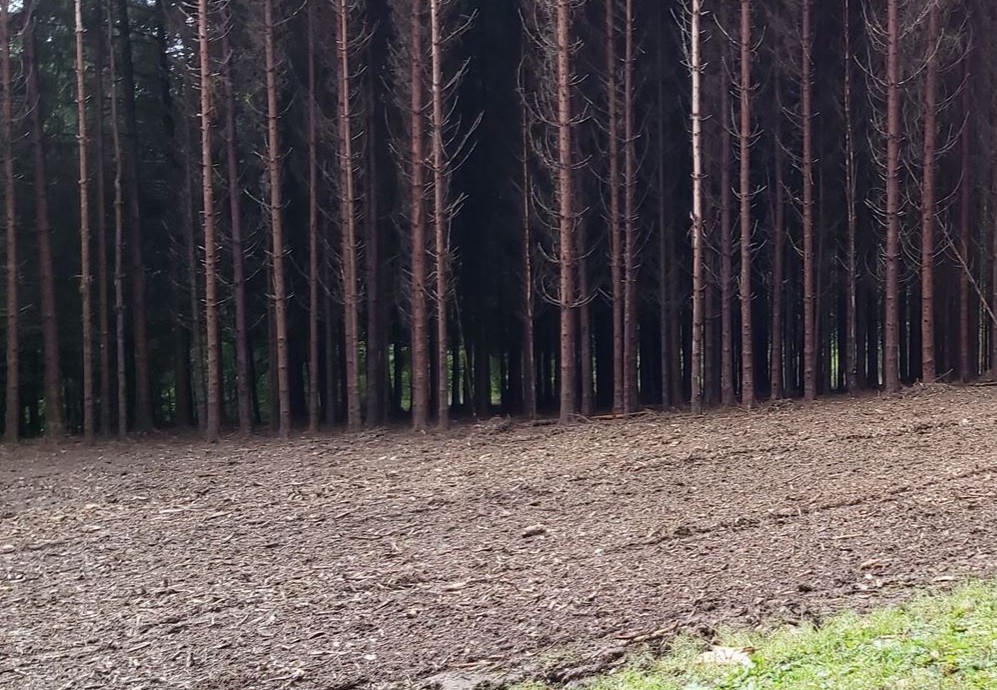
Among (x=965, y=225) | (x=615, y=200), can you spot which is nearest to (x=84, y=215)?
(x=615, y=200)

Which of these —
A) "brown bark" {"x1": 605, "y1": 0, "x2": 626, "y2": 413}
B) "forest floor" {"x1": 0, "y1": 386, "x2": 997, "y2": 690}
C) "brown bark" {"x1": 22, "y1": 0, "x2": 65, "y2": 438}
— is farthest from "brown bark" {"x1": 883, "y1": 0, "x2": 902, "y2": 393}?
"brown bark" {"x1": 22, "y1": 0, "x2": 65, "y2": 438}

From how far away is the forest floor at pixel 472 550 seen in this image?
5.36 m

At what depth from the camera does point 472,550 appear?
23.8 ft

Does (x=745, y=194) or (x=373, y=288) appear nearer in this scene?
(x=745, y=194)

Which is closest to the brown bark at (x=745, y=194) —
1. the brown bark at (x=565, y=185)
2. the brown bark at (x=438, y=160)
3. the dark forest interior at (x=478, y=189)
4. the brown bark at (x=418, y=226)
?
the dark forest interior at (x=478, y=189)

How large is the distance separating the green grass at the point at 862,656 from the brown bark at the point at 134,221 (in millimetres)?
15385

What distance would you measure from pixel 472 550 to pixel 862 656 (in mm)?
3409

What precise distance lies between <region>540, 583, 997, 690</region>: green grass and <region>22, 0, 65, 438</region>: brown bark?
45.8 feet

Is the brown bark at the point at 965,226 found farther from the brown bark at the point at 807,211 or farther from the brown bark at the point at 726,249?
the brown bark at the point at 726,249

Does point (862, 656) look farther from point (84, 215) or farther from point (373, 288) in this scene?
point (84, 215)

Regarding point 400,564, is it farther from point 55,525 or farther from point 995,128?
point 995,128

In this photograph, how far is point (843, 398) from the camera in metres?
15.5

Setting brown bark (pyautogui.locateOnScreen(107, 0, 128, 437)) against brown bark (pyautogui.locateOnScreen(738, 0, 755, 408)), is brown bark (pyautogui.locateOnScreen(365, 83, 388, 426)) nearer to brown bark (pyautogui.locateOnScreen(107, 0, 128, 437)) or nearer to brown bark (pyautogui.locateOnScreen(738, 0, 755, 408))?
brown bark (pyautogui.locateOnScreen(107, 0, 128, 437))

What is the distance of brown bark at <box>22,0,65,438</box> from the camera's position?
1631 cm
